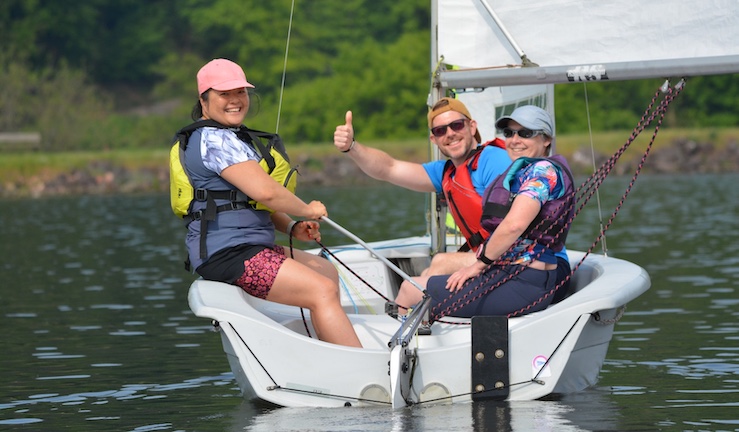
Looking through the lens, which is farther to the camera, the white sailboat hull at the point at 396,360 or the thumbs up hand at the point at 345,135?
the thumbs up hand at the point at 345,135

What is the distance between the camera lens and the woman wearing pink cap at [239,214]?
619 centimetres

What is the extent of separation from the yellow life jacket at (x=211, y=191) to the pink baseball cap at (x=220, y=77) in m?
0.16

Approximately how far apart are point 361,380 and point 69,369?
277 centimetres

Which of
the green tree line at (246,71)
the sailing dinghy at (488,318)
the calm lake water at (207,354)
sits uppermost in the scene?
the green tree line at (246,71)

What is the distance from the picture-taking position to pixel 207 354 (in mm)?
8727

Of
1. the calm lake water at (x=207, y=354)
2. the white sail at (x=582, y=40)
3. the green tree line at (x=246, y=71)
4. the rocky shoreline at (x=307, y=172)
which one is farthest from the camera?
the green tree line at (x=246, y=71)

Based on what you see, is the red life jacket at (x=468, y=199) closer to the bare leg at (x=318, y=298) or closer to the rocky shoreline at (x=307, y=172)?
the bare leg at (x=318, y=298)

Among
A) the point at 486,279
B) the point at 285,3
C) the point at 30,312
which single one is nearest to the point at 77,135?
the point at 285,3

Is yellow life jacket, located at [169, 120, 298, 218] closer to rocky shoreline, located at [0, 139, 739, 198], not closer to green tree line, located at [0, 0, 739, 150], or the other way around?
rocky shoreline, located at [0, 139, 739, 198]

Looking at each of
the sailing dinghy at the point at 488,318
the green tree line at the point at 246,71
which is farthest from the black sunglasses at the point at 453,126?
the green tree line at the point at 246,71

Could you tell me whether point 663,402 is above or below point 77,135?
below

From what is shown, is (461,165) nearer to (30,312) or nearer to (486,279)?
(486,279)

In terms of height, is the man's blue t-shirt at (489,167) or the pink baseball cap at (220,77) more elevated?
the pink baseball cap at (220,77)

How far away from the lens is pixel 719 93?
46938mm
